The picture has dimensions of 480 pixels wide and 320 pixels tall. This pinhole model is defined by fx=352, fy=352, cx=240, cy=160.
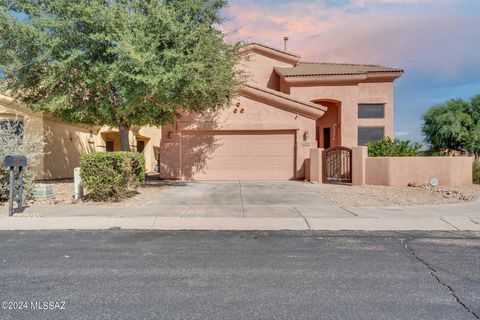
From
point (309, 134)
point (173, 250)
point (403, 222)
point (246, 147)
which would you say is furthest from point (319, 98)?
point (173, 250)

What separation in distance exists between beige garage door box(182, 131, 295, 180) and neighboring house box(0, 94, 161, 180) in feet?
18.5

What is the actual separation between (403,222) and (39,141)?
37.0ft

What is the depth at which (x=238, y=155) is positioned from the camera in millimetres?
18422

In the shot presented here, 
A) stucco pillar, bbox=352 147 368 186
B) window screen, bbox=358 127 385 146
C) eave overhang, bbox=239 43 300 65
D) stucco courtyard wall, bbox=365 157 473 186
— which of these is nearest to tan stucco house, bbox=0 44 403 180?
stucco pillar, bbox=352 147 368 186

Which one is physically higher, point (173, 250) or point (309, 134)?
point (309, 134)

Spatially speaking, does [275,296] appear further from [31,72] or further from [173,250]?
[31,72]

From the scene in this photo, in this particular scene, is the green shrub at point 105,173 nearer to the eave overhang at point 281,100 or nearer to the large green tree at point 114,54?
the large green tree at point 114,54

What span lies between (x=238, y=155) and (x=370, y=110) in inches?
413

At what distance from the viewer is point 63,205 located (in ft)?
34.9

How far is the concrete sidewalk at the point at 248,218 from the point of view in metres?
8.03

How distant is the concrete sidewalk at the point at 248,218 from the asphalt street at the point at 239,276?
73 centimetres

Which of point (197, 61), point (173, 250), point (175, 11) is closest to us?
point (173, 250)

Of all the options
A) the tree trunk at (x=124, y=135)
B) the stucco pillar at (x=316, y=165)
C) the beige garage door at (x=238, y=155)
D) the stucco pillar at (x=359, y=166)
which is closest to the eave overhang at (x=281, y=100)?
the beige garage door at (x=238, y=155)

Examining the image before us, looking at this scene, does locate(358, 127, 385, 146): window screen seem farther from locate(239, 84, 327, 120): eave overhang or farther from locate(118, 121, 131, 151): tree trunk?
locate(118, 121, 131, 151): tree trunk
